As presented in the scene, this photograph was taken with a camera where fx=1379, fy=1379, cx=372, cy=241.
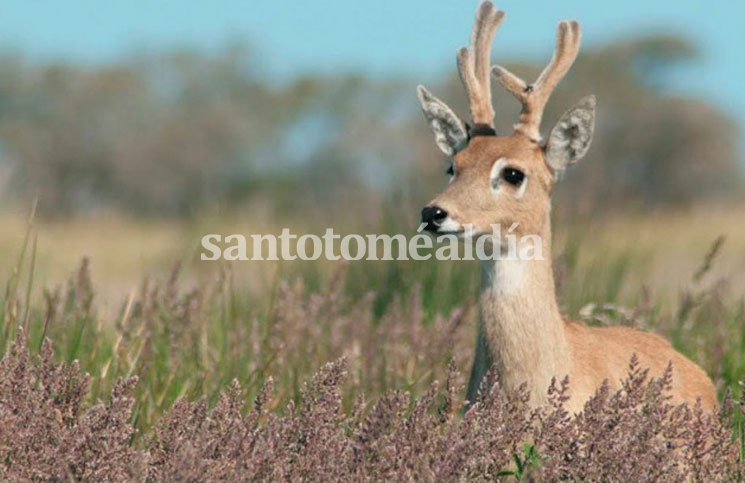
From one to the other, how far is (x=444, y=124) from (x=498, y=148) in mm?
590

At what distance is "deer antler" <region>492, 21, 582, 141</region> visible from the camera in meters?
6.75

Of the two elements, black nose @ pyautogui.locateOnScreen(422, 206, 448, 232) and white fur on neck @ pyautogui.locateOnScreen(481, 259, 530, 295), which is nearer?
black nose @ pyautogui.locateOnScreen(422, 206, 448, 232)

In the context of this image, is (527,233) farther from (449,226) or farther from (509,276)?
(449,226)

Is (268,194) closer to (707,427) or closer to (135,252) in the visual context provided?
(135,252)

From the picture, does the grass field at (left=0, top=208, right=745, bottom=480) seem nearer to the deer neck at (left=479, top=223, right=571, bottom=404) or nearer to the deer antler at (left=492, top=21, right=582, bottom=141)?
the deer neck at (left=479, top=223, right=571, bottom=404)

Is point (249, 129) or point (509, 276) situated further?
point (249, 129)

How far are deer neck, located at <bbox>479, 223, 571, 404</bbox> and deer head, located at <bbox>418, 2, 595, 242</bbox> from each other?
0.66 ft

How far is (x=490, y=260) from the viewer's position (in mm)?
6387

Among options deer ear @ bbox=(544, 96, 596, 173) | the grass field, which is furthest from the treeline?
deer ear @ bbox=(544, 96, 596, 173)

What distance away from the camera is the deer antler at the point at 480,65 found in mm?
7000

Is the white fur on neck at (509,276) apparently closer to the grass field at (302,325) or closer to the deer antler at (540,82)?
the grass field at (302,325)

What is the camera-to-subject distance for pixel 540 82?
686cm

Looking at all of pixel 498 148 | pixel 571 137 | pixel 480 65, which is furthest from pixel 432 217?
pixel 480 65

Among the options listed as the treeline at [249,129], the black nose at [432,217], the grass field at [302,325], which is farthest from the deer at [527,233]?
the treeline at [249,129]
